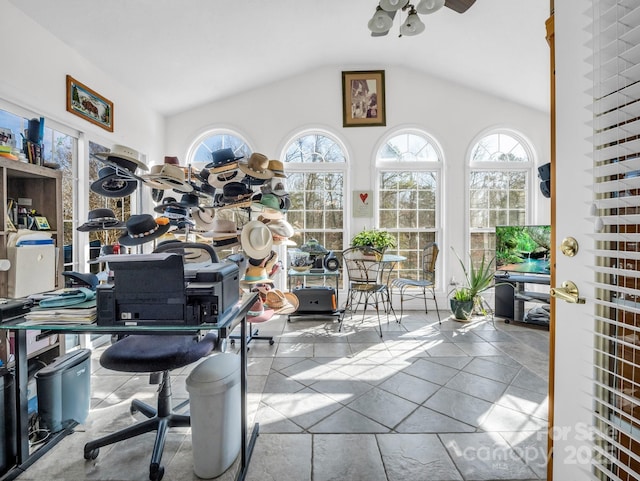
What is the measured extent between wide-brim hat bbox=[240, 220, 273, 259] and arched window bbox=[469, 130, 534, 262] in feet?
11.3

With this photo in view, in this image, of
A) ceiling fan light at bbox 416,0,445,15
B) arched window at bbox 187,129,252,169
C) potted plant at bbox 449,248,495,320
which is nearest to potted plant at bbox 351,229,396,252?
potted plant at bbox 449,248,495,320

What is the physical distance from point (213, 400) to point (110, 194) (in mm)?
1657

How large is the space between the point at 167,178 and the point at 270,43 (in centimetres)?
231

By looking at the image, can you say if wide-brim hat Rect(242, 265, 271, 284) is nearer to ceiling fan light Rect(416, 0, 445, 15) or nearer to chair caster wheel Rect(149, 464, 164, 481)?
chair caster wheel Rect(149, 464, 164, 481)

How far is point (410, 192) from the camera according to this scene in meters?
4.59

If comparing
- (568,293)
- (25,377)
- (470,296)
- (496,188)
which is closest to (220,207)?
(25,377)

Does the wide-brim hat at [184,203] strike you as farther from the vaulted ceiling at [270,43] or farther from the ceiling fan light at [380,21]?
the ceiling fan light at [380,21]

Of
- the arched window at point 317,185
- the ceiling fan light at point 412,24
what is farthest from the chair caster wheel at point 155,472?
the ceiling fan light at point 412,24

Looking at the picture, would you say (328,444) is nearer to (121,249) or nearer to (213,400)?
(213,400)

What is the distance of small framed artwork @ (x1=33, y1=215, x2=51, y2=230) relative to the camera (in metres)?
2.15

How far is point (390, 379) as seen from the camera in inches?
94.9

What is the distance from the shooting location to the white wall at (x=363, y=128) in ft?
14.5

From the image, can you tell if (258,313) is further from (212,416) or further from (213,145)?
(213,145)

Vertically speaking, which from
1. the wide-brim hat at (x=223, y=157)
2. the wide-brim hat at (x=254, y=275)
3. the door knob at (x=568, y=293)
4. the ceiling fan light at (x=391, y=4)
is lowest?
the wide-brim hat at (x=254, y=275)
